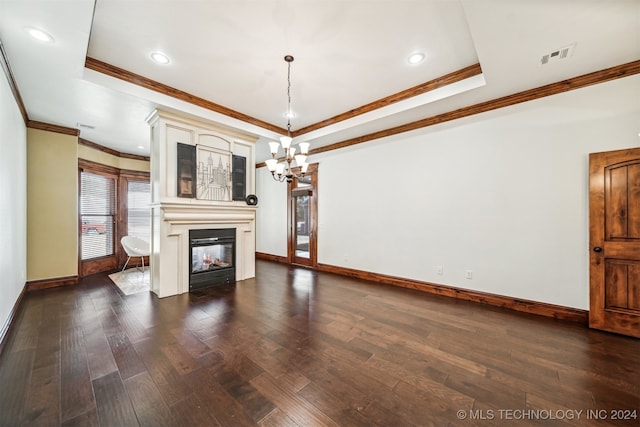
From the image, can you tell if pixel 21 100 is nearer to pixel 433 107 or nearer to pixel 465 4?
pixel 465 4

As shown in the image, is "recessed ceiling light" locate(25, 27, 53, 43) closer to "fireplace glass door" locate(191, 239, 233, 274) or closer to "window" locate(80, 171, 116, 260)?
"fireplace glass door" locate(191, 239, 233, 274)

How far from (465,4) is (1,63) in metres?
4.39

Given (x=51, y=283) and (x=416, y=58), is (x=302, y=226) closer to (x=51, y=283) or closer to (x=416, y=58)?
(x=416, y=58)

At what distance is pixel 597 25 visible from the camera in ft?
7.20

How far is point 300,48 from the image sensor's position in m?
2.77

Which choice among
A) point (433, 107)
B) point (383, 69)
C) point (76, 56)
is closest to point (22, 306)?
point (76, 56)

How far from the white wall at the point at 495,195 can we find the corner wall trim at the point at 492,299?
3.2 inches

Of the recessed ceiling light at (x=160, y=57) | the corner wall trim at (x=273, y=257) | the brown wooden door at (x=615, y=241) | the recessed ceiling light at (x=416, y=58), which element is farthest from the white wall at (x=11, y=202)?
the brown wooden door at (x=615, y=241)

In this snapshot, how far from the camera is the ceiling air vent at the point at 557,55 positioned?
2.51 metres

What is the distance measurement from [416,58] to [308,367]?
351 cm

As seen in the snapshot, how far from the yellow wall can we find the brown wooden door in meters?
8.06

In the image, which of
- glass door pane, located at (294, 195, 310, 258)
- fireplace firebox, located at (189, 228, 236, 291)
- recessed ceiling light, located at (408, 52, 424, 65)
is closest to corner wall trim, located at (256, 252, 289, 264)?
glass door pane, located at (294, 195, 310, 258)

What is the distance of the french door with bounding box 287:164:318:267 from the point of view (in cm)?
618

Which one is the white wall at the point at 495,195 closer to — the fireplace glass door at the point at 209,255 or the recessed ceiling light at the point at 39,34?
the fireplace glass door at the point at 209,255
